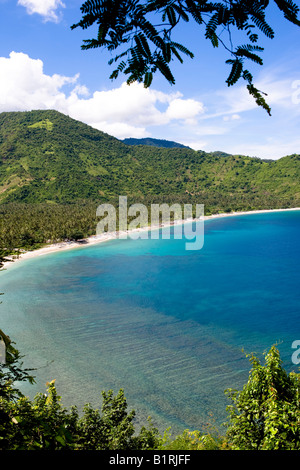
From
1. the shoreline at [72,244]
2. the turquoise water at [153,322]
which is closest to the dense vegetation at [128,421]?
the turquoise water at [153,322]

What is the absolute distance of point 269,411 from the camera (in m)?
10.5

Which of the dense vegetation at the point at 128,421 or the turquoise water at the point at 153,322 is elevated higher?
the dense vegetation at the point at 128,421

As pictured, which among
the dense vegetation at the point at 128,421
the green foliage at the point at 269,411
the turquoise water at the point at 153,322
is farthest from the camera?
the turquoise water at the point at 153,322

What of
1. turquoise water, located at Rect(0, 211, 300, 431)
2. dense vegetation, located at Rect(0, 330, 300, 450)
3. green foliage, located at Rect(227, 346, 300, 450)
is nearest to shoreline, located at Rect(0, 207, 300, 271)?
turquoise water, located at Rect(0, 211, 300, 431)

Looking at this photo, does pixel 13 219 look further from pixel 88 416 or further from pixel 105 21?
pixel 105 21

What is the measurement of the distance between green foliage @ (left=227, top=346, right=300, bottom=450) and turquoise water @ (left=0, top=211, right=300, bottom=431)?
45.3 ft

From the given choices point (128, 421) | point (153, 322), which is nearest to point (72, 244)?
point (153, 322)

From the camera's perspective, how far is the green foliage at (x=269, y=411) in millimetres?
9953

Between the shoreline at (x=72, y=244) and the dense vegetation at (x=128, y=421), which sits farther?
the shoreline at (x=72, y=244)

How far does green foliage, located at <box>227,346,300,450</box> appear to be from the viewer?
392 inches

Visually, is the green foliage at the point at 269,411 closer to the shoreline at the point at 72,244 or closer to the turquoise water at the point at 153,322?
the turquoise water at the point at 153,322
